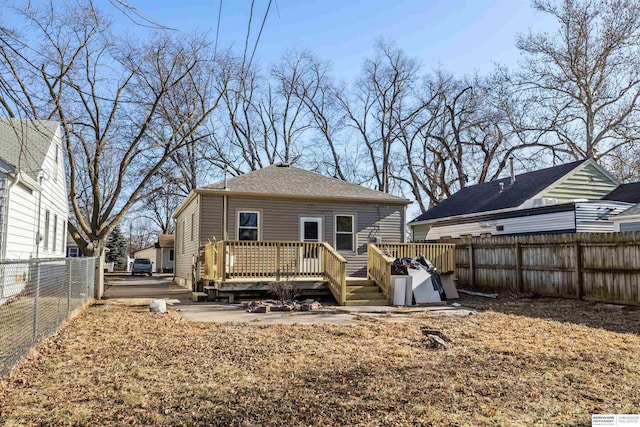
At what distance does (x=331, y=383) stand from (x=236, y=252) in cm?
788

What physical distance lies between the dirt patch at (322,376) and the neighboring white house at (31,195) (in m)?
3.88

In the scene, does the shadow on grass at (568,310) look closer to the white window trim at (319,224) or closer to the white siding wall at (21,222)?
the white window trim at (319,224)

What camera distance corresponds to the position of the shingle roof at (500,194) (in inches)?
690

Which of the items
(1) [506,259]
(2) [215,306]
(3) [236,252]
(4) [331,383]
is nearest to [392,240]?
(1) [506,259]

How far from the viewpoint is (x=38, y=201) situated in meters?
12.7

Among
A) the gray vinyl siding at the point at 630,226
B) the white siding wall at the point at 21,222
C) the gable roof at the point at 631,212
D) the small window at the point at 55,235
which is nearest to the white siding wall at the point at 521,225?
the gable roof at the point at 631,212

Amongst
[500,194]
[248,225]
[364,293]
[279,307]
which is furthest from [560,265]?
[248,225]

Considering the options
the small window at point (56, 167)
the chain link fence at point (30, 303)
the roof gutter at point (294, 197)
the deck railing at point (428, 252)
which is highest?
the small window at point (56, 167)

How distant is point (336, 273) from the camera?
11727mm

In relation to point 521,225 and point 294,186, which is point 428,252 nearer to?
point 294,186

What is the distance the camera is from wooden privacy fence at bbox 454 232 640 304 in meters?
9.85

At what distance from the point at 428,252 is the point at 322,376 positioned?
30.9ft

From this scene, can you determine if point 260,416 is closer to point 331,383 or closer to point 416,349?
point 331,383

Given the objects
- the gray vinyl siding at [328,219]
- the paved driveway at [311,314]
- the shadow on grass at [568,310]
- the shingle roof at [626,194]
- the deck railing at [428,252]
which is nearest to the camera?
the shadow on grass at [568,310]
